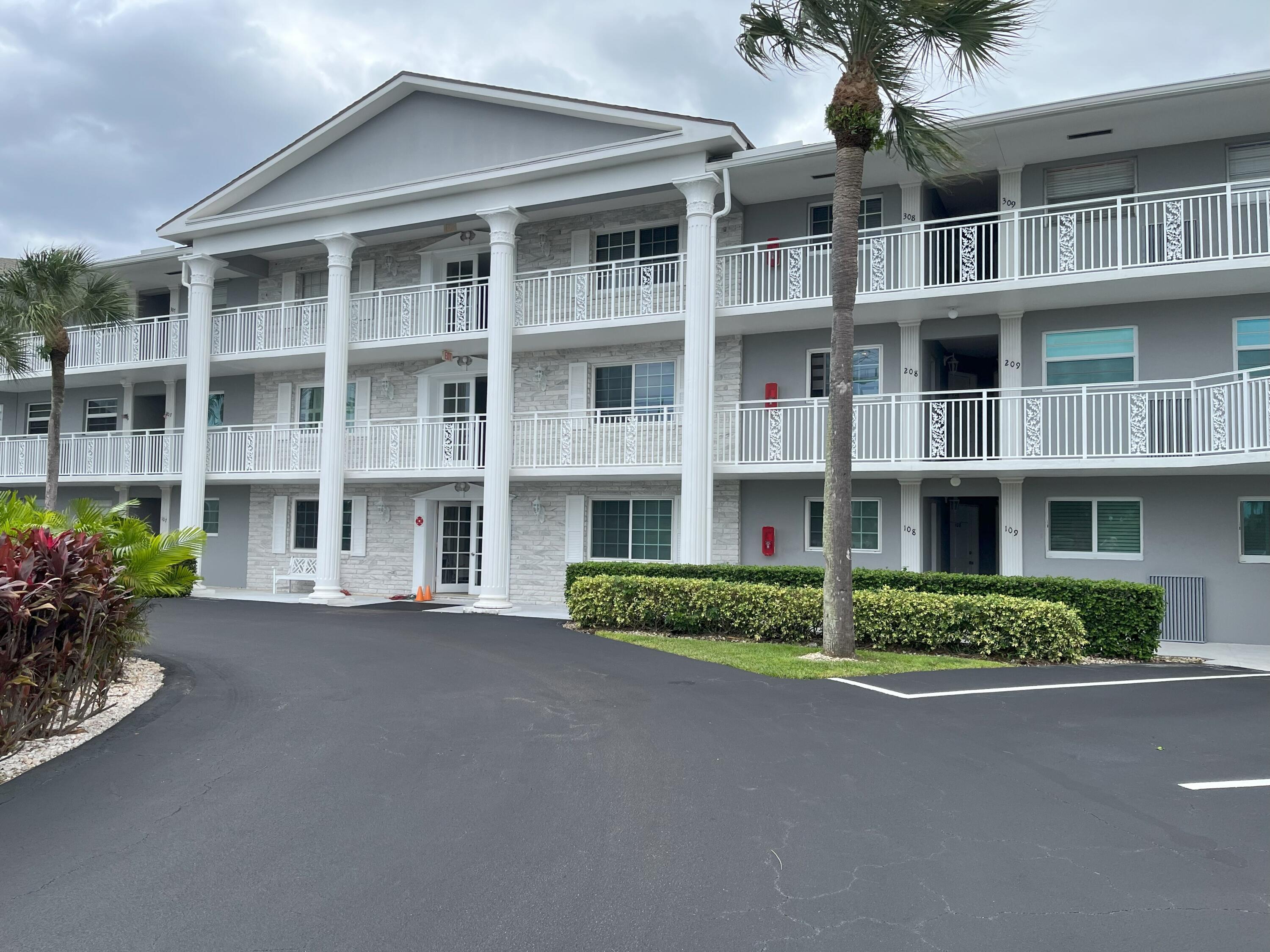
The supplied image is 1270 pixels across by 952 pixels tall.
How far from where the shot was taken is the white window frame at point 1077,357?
15.7 m

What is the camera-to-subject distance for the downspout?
16.5m

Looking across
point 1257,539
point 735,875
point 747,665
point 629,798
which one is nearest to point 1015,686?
point 747,665

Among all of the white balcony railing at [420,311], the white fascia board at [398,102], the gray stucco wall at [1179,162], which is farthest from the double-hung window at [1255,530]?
the white balcony railing at [420,311]

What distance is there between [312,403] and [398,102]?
7.38 meters

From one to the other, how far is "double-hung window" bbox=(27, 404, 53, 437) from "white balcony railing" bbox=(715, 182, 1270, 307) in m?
20.3

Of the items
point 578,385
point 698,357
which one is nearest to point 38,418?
point 578,385

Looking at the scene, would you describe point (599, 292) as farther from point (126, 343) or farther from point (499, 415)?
point (126, 343)

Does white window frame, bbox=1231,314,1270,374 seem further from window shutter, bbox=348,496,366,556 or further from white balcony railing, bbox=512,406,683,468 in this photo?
window shutter, bbox=348,496,366,556

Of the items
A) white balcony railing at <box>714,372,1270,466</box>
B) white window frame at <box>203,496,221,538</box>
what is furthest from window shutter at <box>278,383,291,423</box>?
white balcony railing at <box>714,372,1270,466</box>

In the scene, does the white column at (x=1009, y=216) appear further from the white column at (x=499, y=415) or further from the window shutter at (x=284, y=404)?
the window shutter at (x=284, y=404)

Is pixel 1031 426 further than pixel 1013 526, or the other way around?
pixel 1013 526

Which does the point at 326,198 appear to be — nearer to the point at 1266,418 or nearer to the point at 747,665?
the point at 747,665

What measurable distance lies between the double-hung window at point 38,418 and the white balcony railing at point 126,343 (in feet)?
6.53

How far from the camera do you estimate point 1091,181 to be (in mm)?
16250
